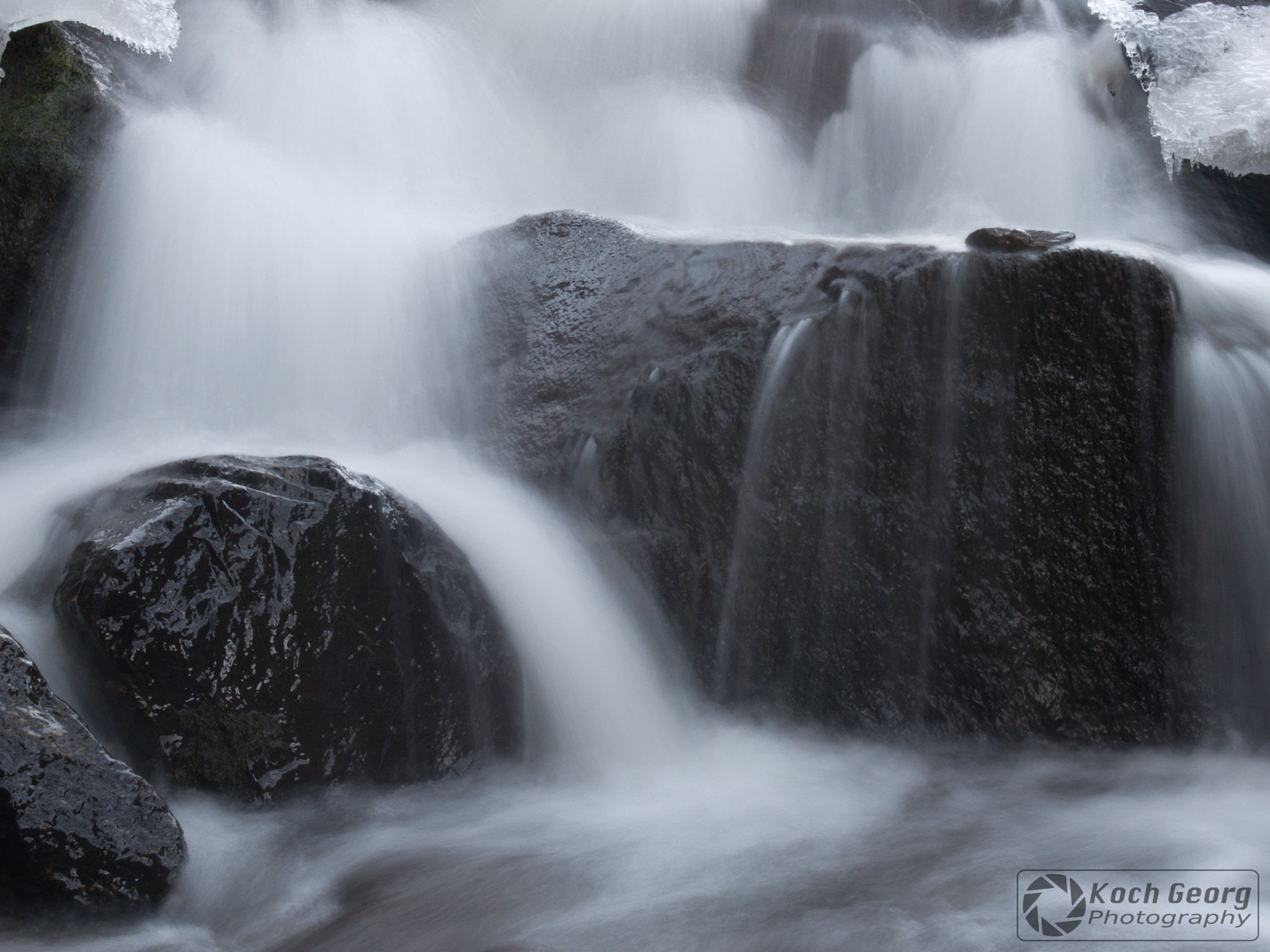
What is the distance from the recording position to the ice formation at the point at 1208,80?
16.5 ft

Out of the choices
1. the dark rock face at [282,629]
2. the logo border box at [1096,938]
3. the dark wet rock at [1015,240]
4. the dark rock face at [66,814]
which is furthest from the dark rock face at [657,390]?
the dark rock face at [66,814]

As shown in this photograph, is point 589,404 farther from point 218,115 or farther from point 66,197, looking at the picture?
point 218,115

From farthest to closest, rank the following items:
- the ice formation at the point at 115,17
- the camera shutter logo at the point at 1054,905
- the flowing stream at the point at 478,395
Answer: the ice formation at the point at 115,17, the flowing stream at the point at 478,395, the camera shutter logo at the point at 1054,905

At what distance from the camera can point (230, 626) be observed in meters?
2.77

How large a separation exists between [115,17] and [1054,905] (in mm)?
5858

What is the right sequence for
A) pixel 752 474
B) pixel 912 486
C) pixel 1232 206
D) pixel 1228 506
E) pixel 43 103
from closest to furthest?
pixel 1228 506, pixel 912 486, pixel 752 474, pixel 43 103, pixel 1232 206

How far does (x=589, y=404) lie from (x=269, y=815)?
1.96m

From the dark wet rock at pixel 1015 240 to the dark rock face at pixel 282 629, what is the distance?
229 centimetres

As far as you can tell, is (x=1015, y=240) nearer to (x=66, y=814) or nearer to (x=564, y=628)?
(x=564, y=628)

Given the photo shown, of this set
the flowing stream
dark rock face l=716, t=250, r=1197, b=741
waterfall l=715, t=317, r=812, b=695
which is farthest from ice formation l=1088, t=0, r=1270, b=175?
waterfall l=715, t=317, r=812, b=695

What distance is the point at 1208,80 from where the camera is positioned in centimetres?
538

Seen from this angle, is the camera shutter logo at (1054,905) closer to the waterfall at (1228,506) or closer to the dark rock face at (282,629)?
the waterfall at (1228,506)

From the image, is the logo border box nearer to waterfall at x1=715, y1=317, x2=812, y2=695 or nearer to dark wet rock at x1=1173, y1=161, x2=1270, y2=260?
waterfall at x1=715, y1=317, x2=812, y2=695

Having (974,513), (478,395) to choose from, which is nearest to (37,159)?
(478,395)
